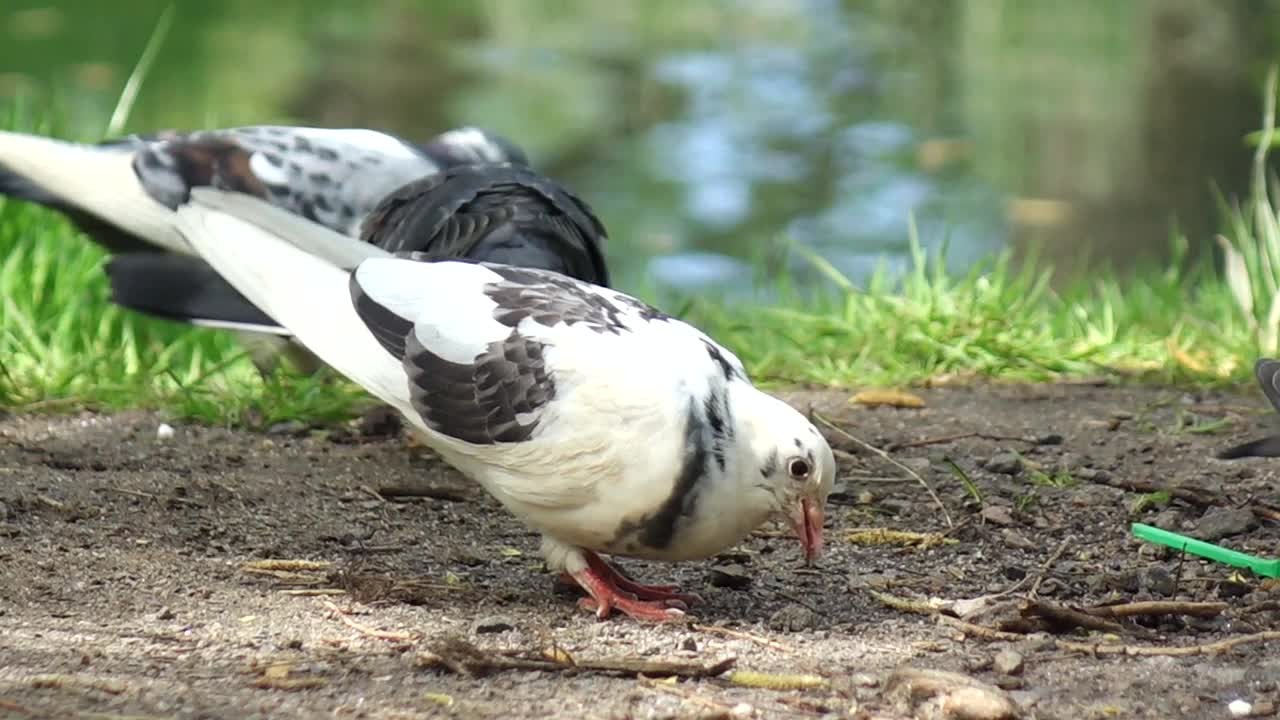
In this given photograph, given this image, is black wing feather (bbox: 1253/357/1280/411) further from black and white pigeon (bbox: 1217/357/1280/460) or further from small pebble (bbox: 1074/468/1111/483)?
small pebble (bbox: 1074/468/1111/483)

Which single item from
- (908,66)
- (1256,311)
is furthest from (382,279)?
(908,66)

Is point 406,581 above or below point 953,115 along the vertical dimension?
above

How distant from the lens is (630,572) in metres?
3.98

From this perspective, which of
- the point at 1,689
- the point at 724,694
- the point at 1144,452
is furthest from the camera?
the point at 1144,452

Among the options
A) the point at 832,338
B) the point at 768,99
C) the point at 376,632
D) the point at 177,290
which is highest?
the point at 177,290

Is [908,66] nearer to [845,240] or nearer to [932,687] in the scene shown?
[845,240]

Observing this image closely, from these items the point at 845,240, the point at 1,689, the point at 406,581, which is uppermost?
the point at 1,689

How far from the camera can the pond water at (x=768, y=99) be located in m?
9.46

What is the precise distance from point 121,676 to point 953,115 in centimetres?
898

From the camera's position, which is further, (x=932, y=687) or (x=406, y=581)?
(x=406, y=581)

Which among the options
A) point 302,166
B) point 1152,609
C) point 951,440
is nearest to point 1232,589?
point 1152,609

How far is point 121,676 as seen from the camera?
2.91m

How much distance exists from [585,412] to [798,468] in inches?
15.5

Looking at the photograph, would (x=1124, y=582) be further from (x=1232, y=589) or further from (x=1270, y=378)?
(x=1270, y=378)
